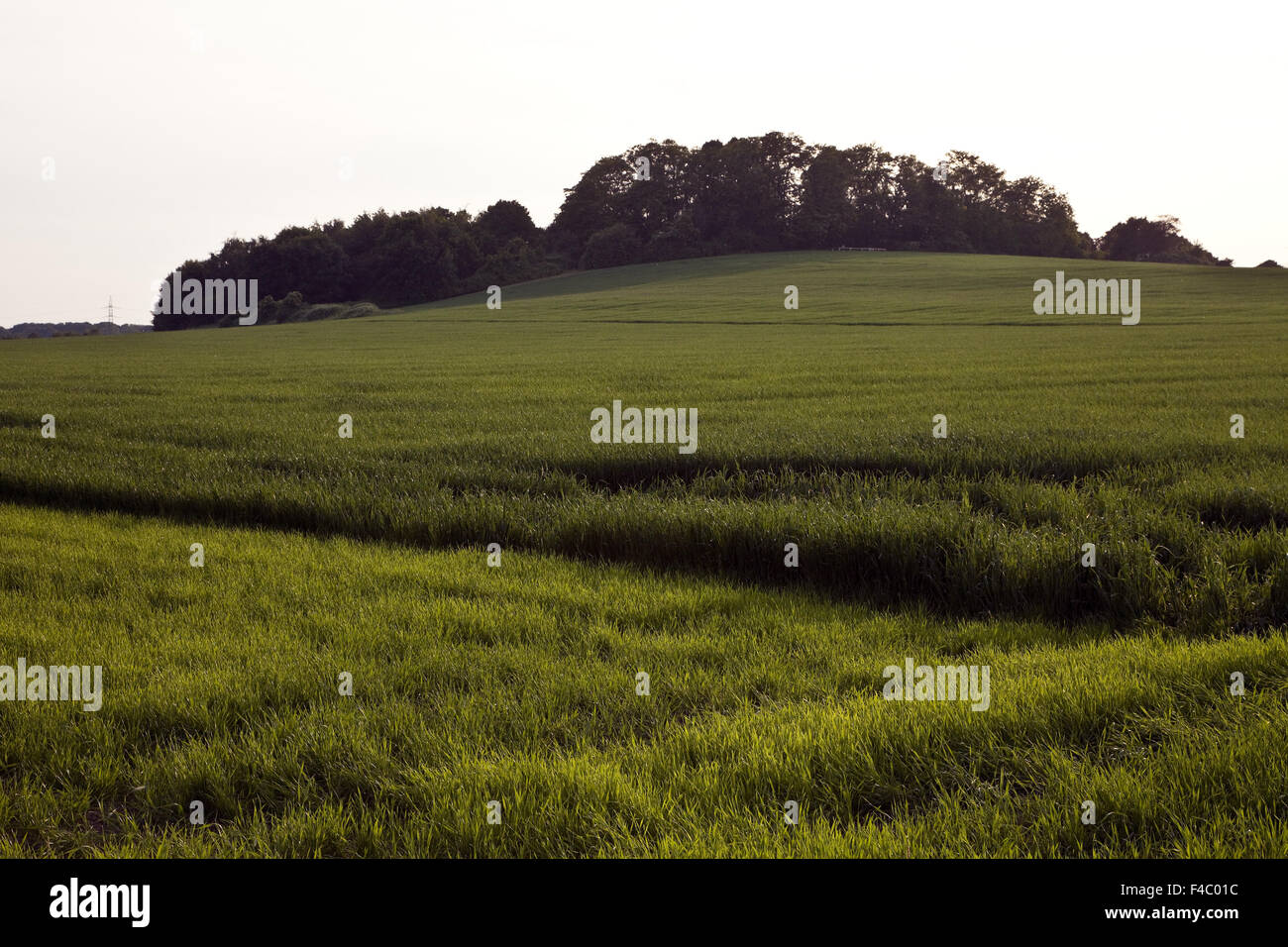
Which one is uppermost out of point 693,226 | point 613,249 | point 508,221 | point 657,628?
point 508,221

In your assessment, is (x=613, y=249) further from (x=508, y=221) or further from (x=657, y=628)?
(x=657, y=628)

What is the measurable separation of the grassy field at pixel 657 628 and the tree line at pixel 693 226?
276 feet

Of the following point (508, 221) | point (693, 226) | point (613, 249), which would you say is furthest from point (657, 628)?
point (508, 221)

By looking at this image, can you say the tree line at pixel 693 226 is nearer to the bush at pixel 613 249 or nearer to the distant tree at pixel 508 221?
the bush at pixel 613 249

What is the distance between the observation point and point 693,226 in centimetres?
9875

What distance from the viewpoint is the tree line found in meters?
93.9

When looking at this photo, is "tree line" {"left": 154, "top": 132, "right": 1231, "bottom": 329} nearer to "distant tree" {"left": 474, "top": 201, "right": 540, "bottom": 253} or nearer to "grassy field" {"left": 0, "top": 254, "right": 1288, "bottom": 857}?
"distant tree" {"left": 474, "top": 201, "right": 540, "bottom": 253}

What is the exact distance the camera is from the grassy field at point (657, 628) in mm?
3260

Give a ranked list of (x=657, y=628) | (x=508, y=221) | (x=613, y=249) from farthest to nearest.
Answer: (x=508, y=221) < (x=613, y=249) < (x=657, y=628)

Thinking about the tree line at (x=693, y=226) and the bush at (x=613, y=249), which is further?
the bush at (x=613, y=249)

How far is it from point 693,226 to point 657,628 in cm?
9816

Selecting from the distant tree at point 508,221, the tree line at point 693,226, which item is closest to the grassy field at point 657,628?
the tree line at point 693,226

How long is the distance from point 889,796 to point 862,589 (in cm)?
303

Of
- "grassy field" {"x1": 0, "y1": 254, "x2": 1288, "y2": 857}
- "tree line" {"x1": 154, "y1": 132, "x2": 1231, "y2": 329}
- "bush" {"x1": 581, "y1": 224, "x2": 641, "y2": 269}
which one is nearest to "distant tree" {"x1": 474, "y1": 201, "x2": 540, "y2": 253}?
"tree line" {"x1": 154, "y1": 132, "x2": 1231, "y2": 329}
